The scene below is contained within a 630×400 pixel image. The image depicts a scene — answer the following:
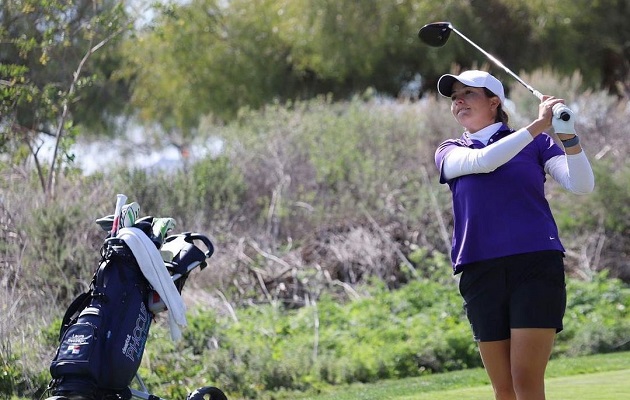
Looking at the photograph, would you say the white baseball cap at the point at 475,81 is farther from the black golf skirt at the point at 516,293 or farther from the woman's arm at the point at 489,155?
the black golf skirt at the point at 516,293

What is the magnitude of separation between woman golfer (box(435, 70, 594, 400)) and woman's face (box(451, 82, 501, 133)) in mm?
136

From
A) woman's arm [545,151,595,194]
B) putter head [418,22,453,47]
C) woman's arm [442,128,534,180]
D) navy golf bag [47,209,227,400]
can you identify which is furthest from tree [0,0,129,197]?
woman's arm [545,151,595,194]

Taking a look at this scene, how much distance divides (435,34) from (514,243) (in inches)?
65.2

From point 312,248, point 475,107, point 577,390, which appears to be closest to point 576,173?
point 475,107

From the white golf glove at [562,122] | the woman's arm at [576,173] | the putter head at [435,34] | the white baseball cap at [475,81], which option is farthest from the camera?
the putter head at [435,34]

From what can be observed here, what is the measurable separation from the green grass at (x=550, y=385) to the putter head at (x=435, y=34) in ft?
9.27

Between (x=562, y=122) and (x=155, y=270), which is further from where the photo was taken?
(x=155, y=270)

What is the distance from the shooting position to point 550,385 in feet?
Result: 27.8

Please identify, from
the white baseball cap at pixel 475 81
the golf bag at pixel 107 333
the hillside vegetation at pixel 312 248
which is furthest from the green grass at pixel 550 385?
the white baseball cap at pixel 475 81

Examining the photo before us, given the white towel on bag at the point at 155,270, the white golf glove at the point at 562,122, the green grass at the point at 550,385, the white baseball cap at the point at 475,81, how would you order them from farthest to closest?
the green grass at the point at 550,385 < the white towel on bag at the point at 155,270 < the white baseball cap at the point at 475,81 < the white golf glove at the point at 562,122

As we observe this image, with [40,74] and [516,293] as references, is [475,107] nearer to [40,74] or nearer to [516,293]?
[516,293]

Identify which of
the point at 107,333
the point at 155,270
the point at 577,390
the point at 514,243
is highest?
the point at 155,270

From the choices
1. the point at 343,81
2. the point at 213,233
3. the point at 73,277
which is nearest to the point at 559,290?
the point at 73,277

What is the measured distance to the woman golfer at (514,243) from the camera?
4664mm
